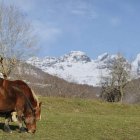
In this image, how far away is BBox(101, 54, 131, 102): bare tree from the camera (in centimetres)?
9725

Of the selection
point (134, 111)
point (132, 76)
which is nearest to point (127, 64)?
point (132, 76)

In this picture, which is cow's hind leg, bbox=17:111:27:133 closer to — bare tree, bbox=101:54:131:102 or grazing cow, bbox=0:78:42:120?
grazing cow, bbox=0:78:42:120

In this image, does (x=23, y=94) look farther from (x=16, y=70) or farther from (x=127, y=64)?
(x=127, y=64)

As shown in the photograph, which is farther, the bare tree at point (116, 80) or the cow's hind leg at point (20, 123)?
the bare tree at point (116, 80)

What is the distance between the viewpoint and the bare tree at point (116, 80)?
319 ft

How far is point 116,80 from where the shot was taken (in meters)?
99.5

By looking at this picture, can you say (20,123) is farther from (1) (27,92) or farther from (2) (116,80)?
Answer: (2) (116,80)

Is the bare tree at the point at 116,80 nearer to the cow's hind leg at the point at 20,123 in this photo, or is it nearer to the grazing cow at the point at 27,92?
the cow's hind leg at the point at 20,123

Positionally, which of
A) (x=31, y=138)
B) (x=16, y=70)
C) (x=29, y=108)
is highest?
(x=16, y=70)

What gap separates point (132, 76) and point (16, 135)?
86.8 metres

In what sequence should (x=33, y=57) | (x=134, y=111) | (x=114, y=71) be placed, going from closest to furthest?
(x=134, y=111)
(x=33, y=57)
(x=114, y=71)

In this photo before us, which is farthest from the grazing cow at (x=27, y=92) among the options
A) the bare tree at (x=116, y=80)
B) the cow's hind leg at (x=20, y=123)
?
the bare tree at (x=116, y=80)

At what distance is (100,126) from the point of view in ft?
74.7

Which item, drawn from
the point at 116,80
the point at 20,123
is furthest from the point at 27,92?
the point at 116,80
